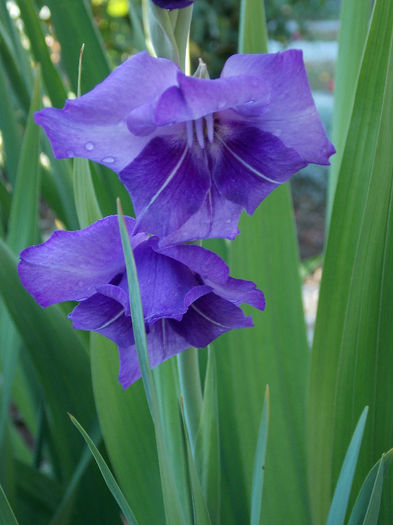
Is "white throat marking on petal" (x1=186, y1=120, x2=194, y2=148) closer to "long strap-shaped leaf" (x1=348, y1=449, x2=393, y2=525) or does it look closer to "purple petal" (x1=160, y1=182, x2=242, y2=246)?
"purple petal" (x1=160, y1=182, x2=242, y2=246)

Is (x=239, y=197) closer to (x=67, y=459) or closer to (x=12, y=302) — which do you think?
(x=12, y=302)

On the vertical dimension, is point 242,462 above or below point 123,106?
below

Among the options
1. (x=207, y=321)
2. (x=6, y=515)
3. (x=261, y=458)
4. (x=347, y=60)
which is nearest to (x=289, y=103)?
(x=207, y=321)

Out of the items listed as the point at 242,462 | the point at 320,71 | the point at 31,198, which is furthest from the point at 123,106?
the point at 320,71

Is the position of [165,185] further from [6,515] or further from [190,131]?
[6,515]

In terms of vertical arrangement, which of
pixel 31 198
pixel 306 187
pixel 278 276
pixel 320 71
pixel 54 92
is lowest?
pixel 306 187

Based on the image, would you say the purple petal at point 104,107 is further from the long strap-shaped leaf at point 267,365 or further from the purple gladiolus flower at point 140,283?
the long strap-shaped leaf at point 267,365
